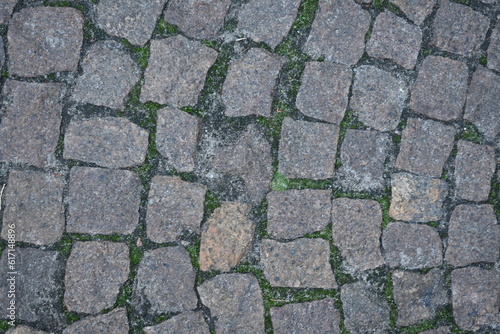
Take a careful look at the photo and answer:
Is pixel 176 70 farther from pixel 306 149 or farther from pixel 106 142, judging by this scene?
pixel 306 149

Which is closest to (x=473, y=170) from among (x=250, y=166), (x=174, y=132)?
(x=250, y=166)

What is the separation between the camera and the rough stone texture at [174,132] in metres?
2.42

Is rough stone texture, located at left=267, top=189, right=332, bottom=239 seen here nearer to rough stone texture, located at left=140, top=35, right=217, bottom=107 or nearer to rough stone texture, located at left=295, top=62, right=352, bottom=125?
rough stone texture, located at left=295, top=62, right=352, bottom=125

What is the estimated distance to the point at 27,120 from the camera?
2393mm

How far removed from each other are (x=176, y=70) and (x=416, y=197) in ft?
4.87

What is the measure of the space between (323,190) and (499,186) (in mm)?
1003

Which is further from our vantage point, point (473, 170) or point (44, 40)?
point (473, 170)

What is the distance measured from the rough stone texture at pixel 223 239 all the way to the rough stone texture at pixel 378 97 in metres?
0.88

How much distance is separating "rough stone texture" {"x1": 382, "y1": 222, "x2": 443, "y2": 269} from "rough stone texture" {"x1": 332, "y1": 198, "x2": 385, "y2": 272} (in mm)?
100

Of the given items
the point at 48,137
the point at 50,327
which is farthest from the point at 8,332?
the point at 48,137

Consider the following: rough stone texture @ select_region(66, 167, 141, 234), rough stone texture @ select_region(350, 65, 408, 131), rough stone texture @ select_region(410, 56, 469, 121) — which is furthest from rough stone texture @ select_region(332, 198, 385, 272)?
rough stone texture @ select_region(66, 167, 141, 234)

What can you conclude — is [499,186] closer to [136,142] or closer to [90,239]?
[136,142]

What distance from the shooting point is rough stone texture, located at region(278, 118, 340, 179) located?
8.07 ft

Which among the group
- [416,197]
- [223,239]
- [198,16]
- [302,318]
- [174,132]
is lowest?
[302,318]
